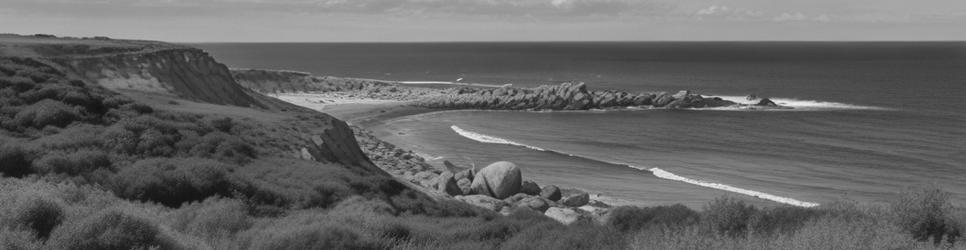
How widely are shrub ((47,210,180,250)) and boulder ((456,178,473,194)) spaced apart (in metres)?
23.5

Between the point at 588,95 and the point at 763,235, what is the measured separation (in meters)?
74.0

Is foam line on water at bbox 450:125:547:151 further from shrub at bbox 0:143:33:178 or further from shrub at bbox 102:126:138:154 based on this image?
shrub at bbox 0:143:33:178

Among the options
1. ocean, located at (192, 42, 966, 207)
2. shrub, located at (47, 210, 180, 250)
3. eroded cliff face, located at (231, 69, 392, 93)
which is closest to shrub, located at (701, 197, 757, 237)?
shrub, located at (47, 210, 180, 250)

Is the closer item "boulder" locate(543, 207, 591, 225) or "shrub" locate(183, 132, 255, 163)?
"shrub" locate(183, 132, 255, 163)

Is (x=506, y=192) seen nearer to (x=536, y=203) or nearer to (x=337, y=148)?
(x=536, y=203)

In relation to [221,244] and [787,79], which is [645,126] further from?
[787,79]

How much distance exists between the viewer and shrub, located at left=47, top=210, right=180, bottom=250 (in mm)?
10148

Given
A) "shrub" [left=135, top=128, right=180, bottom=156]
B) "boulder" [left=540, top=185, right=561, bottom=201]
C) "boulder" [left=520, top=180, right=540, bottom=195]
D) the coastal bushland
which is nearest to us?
the coastal bushland

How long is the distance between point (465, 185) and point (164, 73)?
22834 mm

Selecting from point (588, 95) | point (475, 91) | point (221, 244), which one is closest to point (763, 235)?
point (221, 244)

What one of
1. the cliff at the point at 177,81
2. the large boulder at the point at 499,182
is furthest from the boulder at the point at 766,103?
the large boulder at the point at 499,182

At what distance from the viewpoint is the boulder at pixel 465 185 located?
34.2m

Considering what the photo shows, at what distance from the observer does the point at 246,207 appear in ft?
56.0

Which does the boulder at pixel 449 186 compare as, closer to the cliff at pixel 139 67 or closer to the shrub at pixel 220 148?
the shrub at pixel 220 148
